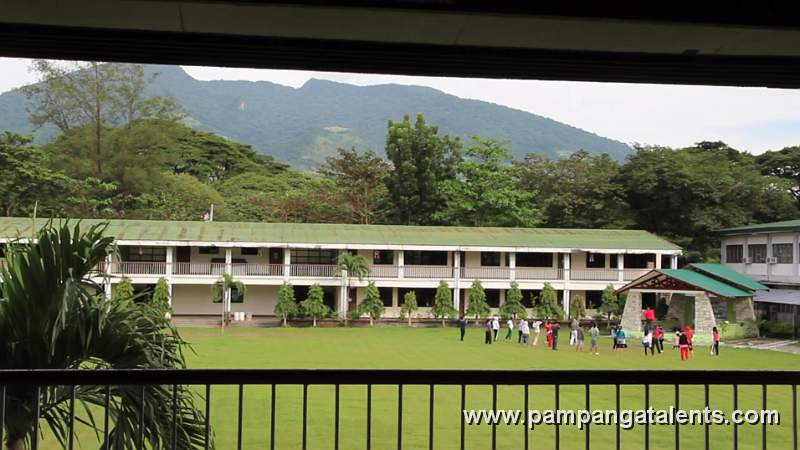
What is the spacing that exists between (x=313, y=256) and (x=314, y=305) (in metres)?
2.40

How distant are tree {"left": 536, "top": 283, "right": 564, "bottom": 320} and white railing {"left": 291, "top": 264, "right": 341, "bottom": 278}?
610 cm

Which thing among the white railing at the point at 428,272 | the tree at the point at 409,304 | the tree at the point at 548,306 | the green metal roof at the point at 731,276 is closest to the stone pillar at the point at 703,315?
the green metal roof at the point at 731,276

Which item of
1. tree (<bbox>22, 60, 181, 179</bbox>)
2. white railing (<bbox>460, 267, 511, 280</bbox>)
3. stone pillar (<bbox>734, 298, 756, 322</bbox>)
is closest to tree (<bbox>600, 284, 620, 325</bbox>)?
white railing (<bbox>460, 267, 511, 280</bbox>)

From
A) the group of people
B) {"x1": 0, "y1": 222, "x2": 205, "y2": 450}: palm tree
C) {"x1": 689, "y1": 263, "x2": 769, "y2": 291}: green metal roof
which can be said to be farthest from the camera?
{"x1": 689, "y1": 263, "x2": 769, "y2": 291}: green metal roof

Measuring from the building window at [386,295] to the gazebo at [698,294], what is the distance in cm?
673

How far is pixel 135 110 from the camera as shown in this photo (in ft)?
102

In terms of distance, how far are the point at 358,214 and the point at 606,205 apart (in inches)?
378

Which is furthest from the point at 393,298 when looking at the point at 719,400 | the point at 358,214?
the point at 719,400

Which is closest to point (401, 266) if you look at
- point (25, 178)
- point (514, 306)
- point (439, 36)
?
point (514, 306)

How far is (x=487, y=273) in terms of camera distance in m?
22.3

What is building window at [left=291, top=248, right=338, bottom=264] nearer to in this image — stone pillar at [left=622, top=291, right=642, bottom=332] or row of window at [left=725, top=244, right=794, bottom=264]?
stone pillar at [left=622, top=291, right=642, bottom=332]

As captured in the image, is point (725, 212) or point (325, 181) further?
point (325, 181)

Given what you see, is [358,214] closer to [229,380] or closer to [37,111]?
[37,111]

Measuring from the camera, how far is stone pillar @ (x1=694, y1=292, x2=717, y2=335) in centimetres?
1930
